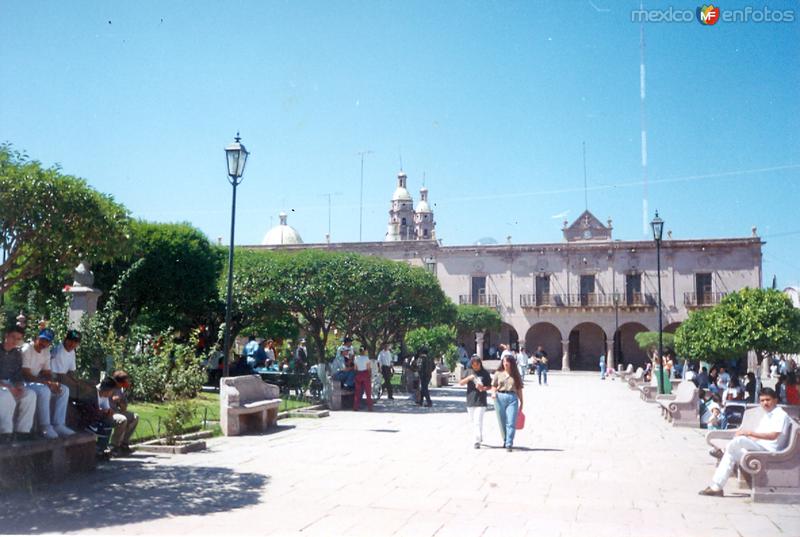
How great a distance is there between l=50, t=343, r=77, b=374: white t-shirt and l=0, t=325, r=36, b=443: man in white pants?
78 centimetres

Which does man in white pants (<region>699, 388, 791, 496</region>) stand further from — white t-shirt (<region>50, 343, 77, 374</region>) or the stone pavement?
white t-shirt (<region>50, 343, 77, 374</region>)

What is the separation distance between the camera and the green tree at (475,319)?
4150cm

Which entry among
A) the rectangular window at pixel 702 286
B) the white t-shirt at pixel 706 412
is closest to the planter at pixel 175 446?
the white t-shirt at pixel 706 412

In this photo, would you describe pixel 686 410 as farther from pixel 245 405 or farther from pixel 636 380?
pixel 636 380

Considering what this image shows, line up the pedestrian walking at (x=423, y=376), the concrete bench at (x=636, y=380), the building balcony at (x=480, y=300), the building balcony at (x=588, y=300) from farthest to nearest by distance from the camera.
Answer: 1. the building balcony at (x=480, y=300)
2. the building balcony at (x=588, y=300)
3. the concrete bench at (x=636, y=380)
4. the pedestrian walking at (x=423, y=376)

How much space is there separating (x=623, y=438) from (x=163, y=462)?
689 cm

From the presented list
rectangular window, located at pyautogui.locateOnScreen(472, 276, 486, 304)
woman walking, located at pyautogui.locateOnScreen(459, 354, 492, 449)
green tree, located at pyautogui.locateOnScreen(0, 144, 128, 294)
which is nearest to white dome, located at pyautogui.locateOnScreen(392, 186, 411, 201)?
rectangular window, located at pyautogui.locateOnScreen(472, 276, 486, 304)

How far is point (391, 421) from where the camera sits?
511 inches

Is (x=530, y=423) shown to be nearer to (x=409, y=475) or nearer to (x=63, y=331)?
(x=409, y=475)

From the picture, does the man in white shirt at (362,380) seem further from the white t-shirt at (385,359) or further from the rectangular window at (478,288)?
the rectangular window at (478,288)

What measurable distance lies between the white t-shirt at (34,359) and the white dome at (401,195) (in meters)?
56.6

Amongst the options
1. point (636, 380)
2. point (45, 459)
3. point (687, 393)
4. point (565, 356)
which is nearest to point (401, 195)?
point (565, 356)

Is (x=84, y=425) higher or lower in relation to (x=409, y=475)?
higher

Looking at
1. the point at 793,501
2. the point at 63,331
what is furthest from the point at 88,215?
the point at 793,501
